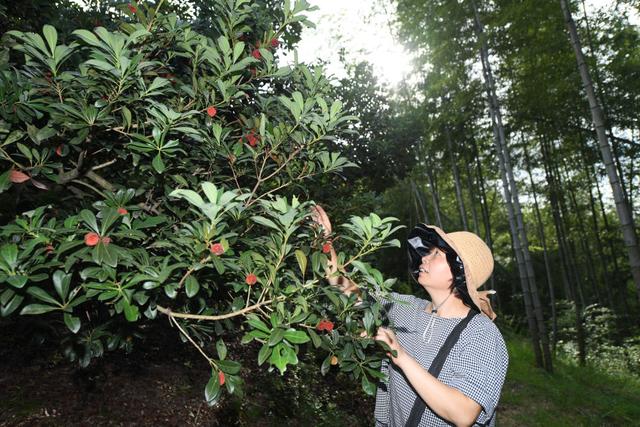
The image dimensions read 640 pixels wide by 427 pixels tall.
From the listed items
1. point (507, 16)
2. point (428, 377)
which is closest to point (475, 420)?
point (428, 377)

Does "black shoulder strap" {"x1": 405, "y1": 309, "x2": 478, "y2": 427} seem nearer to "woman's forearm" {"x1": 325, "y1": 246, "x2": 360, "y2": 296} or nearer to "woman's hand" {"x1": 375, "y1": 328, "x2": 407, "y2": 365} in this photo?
"woman's hand" {"x1": 375, "y1": 328, "x2": 407, "y2": 365}

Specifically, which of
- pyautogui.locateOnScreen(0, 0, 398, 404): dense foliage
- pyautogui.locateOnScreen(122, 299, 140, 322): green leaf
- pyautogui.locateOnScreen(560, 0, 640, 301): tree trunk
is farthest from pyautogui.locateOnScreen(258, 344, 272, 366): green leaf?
pyautogui.locateOnScreen(560, 0, 640, 301): tree trunk

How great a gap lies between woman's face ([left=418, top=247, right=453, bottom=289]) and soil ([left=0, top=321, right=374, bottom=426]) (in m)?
2.55

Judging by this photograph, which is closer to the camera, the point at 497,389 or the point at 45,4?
the point at 497,389

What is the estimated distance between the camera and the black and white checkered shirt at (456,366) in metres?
1.37

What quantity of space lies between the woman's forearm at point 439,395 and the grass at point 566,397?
4.07 m

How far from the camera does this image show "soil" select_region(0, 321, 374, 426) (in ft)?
9.73

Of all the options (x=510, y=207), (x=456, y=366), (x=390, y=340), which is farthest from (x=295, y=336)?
(x=510, y=207)

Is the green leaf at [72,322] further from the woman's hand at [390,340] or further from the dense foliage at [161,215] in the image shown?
the woman's hand at [390,340]

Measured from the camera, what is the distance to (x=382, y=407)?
1.75m

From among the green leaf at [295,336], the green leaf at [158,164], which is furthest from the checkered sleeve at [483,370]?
the green leaf at [158,164]

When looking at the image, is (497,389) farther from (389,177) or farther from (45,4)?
(389,177)

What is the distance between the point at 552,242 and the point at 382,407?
55.6 feet

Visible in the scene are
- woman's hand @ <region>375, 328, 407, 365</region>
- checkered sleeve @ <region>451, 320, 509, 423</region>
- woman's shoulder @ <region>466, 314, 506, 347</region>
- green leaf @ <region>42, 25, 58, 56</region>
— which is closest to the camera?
green leaf @ <region>42, 25, 58, 56</region>
